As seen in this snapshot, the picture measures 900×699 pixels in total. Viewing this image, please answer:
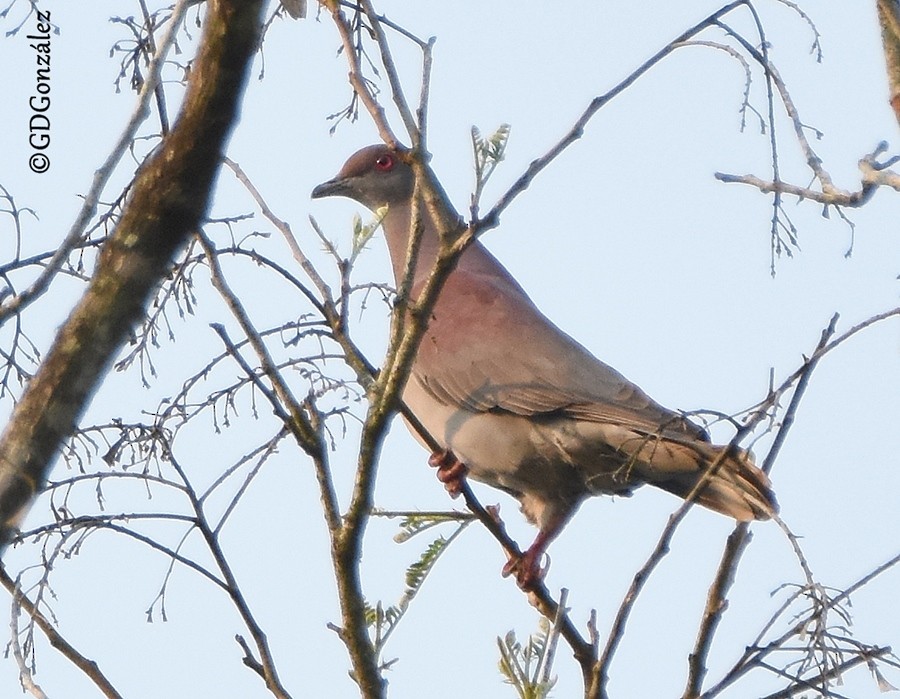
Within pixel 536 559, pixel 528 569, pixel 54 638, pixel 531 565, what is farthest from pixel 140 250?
pixel 536 559

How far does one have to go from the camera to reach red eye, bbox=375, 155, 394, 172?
285 inches

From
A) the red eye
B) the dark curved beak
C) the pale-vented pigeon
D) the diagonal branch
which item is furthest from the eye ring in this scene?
the diagonal branch

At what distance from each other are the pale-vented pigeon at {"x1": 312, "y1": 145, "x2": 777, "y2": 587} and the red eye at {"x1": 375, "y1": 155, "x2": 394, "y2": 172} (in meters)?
0.97

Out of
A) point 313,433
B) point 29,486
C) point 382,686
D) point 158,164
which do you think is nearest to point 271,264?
point 313,433

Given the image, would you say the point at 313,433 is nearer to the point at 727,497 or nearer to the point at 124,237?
the point at 124,237

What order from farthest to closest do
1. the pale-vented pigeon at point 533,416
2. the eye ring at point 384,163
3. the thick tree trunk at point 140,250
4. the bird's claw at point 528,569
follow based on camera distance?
the eye ring at point 384,163, the pale-vented pigeon at point 533,416, the bird's claw at point 528,569, the thick tree trunk at point 140,250

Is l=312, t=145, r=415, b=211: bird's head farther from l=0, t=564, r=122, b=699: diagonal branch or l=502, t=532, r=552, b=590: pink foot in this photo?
l=0, t=564, r=122, b=699: diagonal branch

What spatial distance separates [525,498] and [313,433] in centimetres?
305

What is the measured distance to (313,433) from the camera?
296 cm

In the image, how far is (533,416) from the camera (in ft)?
18.7

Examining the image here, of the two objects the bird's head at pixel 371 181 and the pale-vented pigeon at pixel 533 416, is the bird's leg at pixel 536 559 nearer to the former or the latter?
the pale-vented pigeon at pixel 533 416

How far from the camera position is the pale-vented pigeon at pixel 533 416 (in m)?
5.34

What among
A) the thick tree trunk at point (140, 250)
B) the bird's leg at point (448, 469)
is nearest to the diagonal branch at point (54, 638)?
the thick tree trunk at point (140, 250)

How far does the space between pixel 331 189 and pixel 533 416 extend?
83.0 inches
